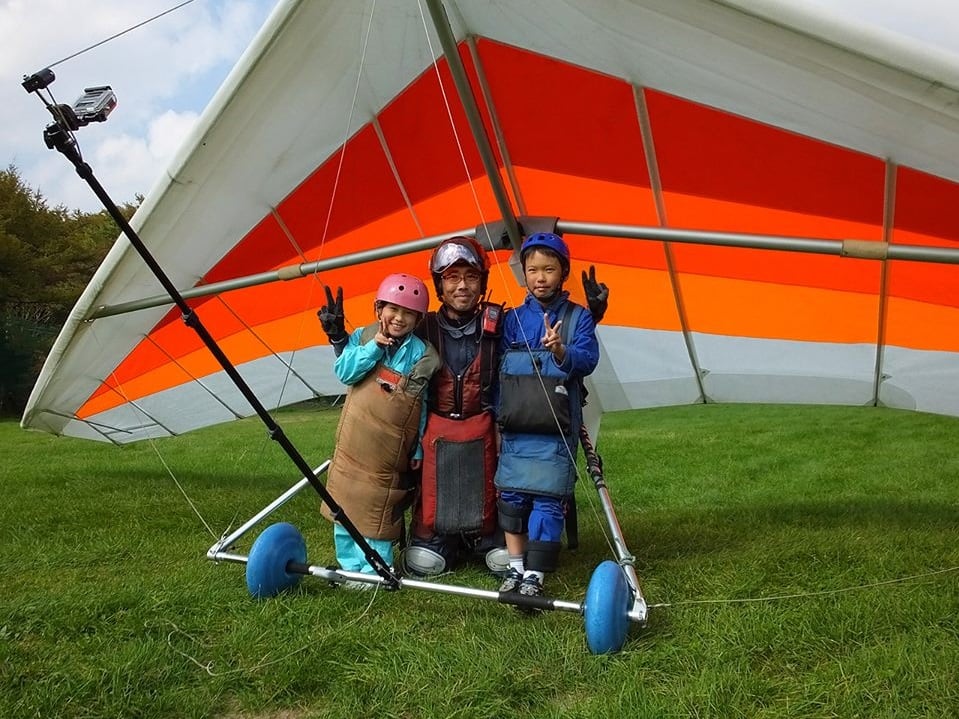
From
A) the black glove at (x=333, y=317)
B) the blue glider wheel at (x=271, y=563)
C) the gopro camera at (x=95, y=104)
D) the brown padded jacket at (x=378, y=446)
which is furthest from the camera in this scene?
the brown padded jacket at (x=378, y=446)

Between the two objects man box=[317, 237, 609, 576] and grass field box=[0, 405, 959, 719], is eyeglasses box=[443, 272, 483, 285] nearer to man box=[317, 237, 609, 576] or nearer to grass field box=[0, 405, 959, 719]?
man box=[317, 237, 609, 576]

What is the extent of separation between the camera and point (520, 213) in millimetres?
4090

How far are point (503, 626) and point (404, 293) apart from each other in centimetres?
133

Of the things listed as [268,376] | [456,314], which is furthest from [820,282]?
[268,376]

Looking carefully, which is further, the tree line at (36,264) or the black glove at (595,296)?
the tree line at (36,264)

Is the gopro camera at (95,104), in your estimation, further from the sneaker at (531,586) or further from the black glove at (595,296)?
the sneaker at (531,586)

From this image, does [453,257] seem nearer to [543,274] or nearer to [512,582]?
[543,274]

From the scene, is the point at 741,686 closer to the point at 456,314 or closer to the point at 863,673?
the point at 863,673

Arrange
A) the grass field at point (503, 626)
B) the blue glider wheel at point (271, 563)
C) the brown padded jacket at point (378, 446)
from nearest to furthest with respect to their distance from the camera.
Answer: the grass field at point (503, 626)
the blue glider wheel at point (271, 563)
the brown padded jacket at point (378, 446)

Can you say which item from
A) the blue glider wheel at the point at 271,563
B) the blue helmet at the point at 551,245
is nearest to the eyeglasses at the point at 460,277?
the blue helmet at the point at 551,245

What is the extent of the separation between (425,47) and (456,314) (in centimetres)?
110

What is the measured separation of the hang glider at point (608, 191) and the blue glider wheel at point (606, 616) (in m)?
1.46

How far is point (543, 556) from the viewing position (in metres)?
2.89

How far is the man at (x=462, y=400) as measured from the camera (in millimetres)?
3189
